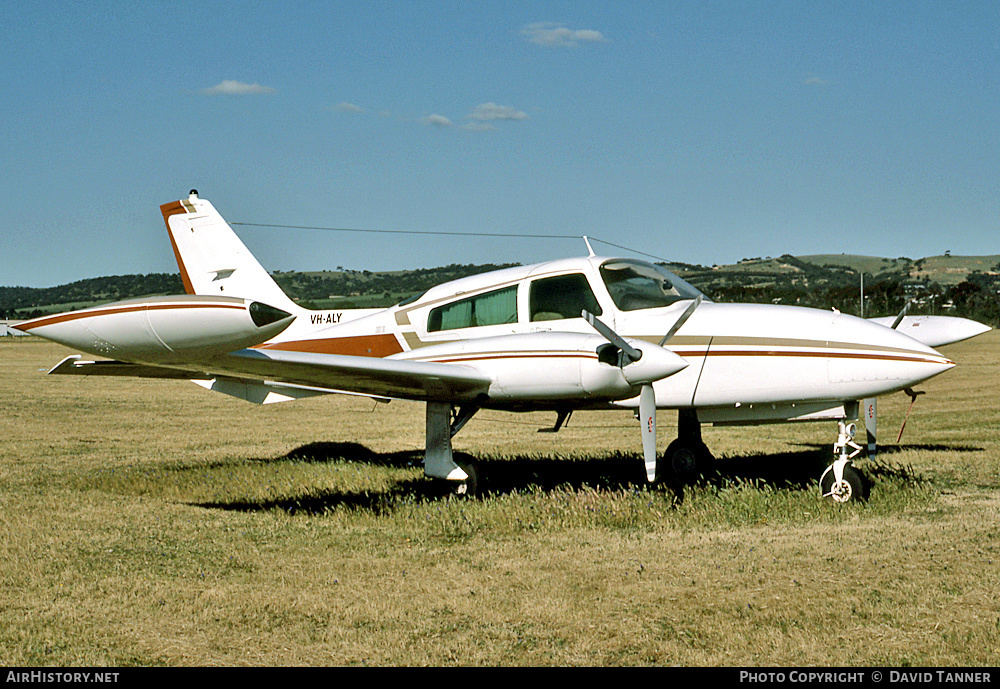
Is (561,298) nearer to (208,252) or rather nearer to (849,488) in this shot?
(849,488)

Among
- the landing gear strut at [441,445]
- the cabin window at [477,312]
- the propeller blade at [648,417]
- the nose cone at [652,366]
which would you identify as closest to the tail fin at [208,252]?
the cabin window at [477,312]

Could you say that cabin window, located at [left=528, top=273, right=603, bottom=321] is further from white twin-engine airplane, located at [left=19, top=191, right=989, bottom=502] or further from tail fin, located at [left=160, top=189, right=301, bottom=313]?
tail fin, located at [left=160, top=189, right=301, bottom=313]

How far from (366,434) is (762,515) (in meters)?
10.8

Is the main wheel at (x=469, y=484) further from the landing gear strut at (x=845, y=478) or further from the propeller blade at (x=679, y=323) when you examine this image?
the landing gear strut at (x=845, y=478)

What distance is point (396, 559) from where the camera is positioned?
7.29 metres

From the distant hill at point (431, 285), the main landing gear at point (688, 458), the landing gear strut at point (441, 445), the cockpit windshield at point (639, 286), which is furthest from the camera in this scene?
the distant hill at point (431, 285)

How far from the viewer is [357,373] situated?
867 cm

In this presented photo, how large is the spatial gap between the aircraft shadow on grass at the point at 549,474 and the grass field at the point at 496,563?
0.07 metres

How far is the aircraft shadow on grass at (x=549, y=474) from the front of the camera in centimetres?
986

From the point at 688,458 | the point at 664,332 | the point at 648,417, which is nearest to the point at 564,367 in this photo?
the point at 648,417

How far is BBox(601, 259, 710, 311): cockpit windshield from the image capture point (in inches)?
374

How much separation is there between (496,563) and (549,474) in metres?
4.69
